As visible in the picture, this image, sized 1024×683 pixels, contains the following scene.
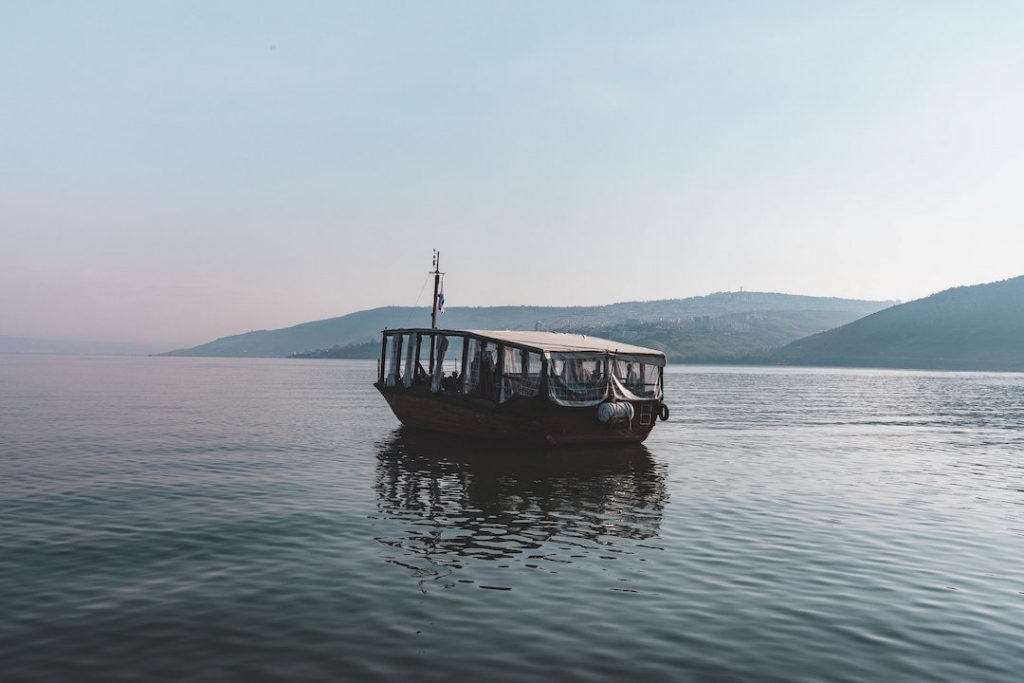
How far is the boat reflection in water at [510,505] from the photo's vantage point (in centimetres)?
1633

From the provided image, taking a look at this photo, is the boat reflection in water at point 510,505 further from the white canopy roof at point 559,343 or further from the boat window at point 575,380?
the white canopy roof at point 559,343

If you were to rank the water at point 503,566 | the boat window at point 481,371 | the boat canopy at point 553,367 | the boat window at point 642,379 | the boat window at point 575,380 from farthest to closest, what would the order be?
1. the boat window at point 642,379
2. the boat window at point 481,371
3. the boat canopy at point 553,367
4. the boat window at point 575,380
5. the water at point 503,566

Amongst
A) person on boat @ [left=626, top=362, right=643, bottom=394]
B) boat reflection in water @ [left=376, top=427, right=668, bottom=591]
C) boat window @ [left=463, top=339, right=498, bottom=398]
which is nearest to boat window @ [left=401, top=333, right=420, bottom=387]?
boat window @ [left=463, top=339, right=498, bottom=398]

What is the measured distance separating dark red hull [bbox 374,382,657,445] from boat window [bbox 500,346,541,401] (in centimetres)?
79

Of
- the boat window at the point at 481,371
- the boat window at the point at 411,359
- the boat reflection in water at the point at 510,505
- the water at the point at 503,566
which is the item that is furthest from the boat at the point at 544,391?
the water at the point at 503,566

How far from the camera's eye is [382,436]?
138ft

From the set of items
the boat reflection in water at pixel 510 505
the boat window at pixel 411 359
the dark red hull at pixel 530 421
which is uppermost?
the boat window at pixel 411 359

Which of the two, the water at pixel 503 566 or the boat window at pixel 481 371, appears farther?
the boat window at pixel 481 371

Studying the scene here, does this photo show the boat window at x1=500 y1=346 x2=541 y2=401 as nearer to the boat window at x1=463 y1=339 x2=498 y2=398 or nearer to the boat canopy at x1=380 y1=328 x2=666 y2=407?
the boat canopy at x1=380 y1=328 x2=666 y2=407

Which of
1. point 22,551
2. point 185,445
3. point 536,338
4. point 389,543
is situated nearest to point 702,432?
point 536,338

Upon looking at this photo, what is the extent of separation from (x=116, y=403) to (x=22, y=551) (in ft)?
183

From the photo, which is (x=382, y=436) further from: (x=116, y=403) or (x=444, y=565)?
(x=116, y=403)

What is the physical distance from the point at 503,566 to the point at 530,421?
665 inches

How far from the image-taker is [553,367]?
32531 millimetres
